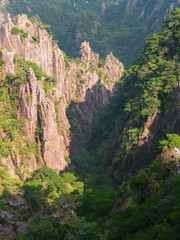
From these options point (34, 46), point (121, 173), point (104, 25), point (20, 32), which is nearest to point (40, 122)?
point (121, 173)

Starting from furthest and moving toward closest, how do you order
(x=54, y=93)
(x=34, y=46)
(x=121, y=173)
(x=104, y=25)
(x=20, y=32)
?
(x=104, y=25) → (x=34, y=46) → (x=20, y=32) → (x=54, y=93) → (x=121, y=173)

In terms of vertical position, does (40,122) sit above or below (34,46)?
below

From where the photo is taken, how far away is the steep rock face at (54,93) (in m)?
64.7

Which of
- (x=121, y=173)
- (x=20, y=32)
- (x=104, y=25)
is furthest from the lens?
(x=104, y=25)

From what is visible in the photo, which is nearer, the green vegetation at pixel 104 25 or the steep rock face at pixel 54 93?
the steep rock face at pixel 54 93

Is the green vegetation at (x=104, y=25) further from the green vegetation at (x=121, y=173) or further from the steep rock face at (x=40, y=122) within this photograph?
the steep rock face at (x=40, y=122)

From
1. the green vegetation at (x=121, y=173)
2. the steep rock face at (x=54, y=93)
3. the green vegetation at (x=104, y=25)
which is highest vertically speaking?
the green vegetation at (x=104, y=25)

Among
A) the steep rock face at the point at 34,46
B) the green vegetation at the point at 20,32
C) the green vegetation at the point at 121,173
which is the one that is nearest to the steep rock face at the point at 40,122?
the green vegetation at the point at 121,173

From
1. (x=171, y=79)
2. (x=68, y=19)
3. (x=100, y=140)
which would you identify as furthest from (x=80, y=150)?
(x=68, y=19)

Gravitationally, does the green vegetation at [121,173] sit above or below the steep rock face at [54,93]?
below

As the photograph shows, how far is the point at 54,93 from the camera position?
80.4 m

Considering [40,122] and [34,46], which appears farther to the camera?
[34,46]

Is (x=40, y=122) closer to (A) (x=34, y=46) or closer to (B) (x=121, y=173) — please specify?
(B) (x=121, y=173)

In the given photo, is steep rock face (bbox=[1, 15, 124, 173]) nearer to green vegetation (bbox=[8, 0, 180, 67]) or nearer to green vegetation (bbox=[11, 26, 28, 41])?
green vegetation (bbox=[11, 26, 28, 41])
